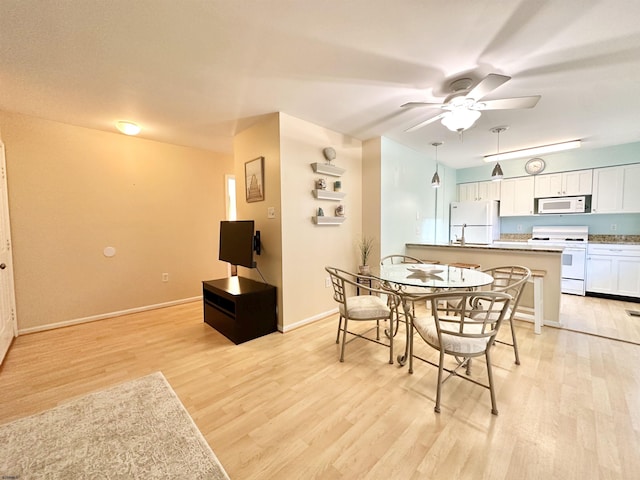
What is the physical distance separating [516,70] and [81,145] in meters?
4.76

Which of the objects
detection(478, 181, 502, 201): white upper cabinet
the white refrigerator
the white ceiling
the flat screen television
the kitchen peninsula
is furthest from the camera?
detection(478, 181, 502, 201): white upper cabinet

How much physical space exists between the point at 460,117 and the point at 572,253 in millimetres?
3944

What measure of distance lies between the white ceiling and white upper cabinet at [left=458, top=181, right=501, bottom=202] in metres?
2.28

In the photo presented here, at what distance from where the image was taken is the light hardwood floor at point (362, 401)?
4.44 ft

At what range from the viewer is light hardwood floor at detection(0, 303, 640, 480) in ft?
4.44

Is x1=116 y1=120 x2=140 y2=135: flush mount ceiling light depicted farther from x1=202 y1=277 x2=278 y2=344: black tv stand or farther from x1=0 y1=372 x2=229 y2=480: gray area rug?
x1=0 y1=372 x2=229 y2=480: gray area rug

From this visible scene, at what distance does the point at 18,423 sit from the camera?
1.63m

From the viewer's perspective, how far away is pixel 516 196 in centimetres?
505

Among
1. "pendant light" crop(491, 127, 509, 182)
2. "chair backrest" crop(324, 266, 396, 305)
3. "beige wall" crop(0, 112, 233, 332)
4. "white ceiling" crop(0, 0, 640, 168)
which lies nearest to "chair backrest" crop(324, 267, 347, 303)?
"chair backrest" crop(324, 266, 396, 305)

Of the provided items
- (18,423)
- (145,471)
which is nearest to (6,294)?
(18,423)

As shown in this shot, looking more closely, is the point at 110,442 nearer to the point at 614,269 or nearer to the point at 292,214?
the point at 292,214

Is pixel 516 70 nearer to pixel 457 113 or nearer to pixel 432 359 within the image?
pixel 457 113

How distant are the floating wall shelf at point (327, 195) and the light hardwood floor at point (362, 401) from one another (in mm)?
1657

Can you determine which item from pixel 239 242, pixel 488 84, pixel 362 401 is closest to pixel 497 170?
pixel 488 84
